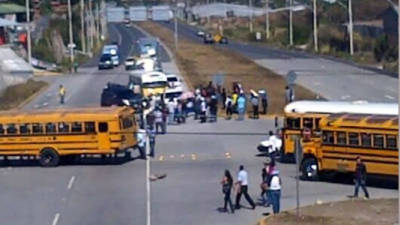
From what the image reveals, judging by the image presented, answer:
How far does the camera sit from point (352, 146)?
3044cm

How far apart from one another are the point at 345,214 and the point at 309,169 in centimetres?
610

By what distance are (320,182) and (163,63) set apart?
5758 cm

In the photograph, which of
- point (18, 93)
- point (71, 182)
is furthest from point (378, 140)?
point (18, 93)

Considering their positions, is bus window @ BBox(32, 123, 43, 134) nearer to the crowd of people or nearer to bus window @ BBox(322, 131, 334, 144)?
bus window @ BBox(322, 131, 334, 144)

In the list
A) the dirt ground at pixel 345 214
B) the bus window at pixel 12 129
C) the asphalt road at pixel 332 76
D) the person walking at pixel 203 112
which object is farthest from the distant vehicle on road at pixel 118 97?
the dirt ground at pixel 345 214

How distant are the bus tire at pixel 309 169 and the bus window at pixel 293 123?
2.60 m

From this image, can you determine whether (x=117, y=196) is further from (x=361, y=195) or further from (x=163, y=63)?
(x=163, y=63)

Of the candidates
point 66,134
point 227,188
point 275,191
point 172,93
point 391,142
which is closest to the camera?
point 275,191

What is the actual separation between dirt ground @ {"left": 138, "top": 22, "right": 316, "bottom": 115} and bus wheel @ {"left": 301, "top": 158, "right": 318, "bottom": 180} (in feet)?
56.2

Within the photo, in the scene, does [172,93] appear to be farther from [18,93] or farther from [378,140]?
[378,140]

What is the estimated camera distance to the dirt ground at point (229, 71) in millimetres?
58319

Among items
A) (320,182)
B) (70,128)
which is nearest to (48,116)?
(70,128)

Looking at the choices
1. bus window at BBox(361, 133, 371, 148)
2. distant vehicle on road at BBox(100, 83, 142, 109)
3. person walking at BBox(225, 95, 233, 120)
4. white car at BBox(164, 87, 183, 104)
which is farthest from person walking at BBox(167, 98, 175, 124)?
bus window at BBox(361, 133, 371, 148)

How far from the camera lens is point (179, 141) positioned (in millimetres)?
41000
